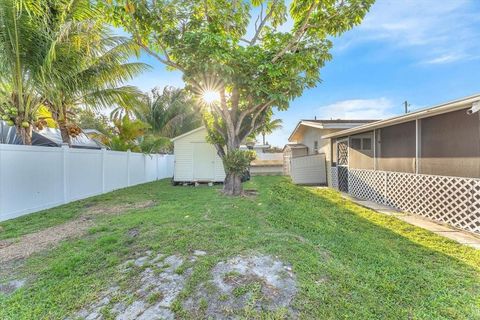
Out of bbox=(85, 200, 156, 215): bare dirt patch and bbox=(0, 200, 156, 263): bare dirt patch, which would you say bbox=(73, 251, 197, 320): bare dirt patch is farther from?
bbox=(85, 200, 156, 215): bare dirt patch

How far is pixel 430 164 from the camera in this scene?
643cm

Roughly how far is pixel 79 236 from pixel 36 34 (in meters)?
5.03

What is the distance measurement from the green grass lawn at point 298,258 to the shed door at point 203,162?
633 cm

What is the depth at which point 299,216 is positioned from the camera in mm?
5941

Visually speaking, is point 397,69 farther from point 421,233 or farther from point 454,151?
point 421,233

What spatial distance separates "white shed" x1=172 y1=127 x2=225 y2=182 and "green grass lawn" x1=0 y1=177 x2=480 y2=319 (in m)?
6.32

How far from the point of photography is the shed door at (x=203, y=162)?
41.5 ft

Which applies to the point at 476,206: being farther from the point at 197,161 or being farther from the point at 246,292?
the point at 197,161

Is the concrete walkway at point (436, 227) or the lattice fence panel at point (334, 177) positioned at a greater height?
the lattice fence panel at point (334, 177)

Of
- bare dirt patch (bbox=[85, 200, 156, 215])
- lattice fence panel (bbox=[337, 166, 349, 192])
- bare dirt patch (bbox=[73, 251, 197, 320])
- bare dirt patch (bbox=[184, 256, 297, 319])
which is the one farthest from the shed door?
bare dirt patch (bbox=[184, 256, 297, 319])

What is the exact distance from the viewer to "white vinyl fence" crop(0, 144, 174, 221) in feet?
18.6

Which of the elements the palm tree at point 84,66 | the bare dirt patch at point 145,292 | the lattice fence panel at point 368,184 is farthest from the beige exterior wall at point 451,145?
the palm tree at point 84,66

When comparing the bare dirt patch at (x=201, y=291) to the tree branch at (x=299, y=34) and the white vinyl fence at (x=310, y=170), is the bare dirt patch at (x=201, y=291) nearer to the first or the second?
the tree branch at (x=299, y=34)

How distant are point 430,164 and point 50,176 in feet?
32.5
